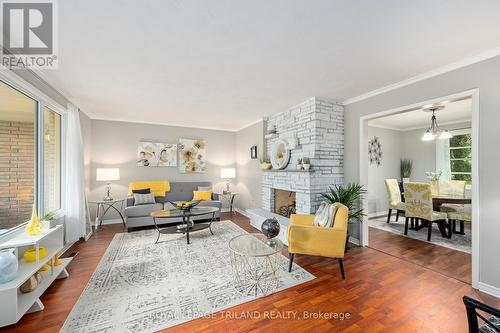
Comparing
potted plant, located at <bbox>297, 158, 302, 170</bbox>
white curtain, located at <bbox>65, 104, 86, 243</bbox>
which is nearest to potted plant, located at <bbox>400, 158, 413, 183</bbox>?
potted plant, located at <bbox>297, 158, 302, 170</bbox>

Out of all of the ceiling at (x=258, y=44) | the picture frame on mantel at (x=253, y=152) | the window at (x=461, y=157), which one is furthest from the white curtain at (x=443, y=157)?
the picture frame on mantel at (x=253, y=152)

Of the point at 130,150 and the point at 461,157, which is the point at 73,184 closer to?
the point at 130,150

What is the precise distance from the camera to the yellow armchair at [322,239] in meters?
2.44

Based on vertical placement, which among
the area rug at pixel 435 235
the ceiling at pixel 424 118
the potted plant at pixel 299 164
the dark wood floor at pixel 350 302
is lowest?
the area rug at pixel 435 235

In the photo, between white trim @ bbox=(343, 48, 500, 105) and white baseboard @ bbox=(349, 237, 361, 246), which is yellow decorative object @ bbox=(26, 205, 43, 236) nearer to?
white baseboard @ bbox=(349, 237, 361, 246)

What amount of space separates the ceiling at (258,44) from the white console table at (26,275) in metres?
1.97

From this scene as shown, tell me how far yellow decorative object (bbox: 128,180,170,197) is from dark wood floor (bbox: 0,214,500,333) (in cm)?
227

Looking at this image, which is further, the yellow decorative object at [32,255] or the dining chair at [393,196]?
the dining chair at [393,196]

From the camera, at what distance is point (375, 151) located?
5684mm

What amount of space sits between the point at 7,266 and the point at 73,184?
2139 millimetres

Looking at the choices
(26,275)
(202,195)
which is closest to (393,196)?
(202,195)

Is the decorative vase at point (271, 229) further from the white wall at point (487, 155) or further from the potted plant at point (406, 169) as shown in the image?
the potted plant at point (406, 169)

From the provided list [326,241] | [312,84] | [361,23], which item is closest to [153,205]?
[326,241]
